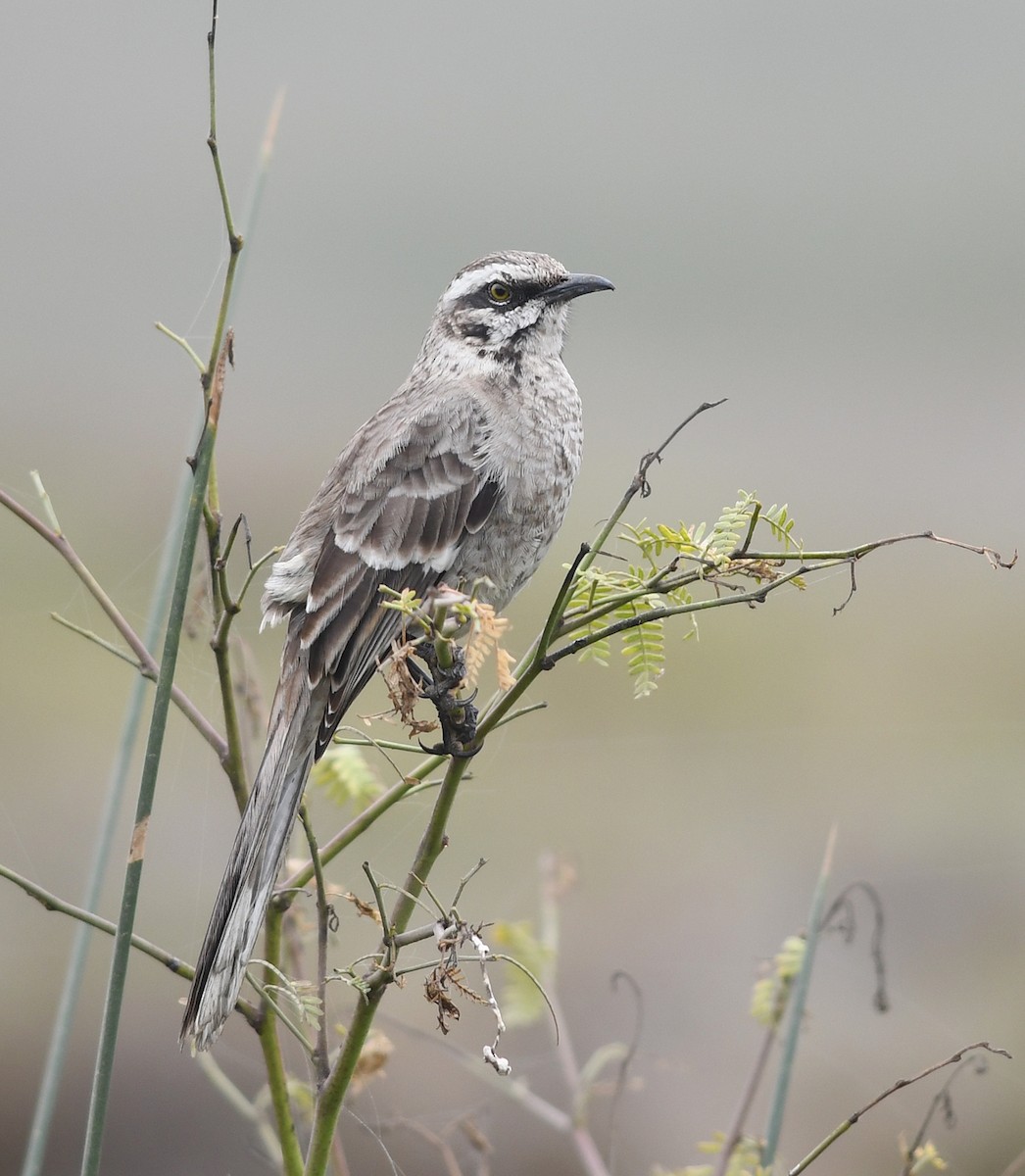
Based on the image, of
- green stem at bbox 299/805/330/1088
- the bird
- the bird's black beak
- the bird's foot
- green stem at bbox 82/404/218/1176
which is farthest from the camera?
the bird's black beak

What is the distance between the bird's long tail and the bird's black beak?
1129mm

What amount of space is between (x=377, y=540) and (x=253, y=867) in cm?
75

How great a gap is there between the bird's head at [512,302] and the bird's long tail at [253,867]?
103 centimetres

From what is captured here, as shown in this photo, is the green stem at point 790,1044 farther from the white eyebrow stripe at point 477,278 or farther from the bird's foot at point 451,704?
the white eyebrow stripe at point 477,278

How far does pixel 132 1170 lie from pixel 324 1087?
352 cm

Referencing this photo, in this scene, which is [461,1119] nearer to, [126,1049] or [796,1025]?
[796,1025]

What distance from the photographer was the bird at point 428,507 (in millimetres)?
2051

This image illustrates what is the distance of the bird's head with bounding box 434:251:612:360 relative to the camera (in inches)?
111

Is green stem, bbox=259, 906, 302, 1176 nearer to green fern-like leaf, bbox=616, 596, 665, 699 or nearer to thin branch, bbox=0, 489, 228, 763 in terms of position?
thin branch, bbox=0, 489, 228, 763

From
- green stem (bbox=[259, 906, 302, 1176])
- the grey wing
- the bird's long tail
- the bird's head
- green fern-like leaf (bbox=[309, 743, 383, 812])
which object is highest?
the bird's head

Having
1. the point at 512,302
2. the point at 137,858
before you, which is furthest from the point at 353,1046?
the point at 512,302

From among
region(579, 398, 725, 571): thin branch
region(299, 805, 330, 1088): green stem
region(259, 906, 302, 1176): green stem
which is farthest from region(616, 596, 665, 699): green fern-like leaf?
region(259, 906, 302, 1176): green stem

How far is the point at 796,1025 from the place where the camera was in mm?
1793

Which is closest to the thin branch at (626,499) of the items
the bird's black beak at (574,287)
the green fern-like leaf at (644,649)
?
the green fern-like leaf at (644,649)
